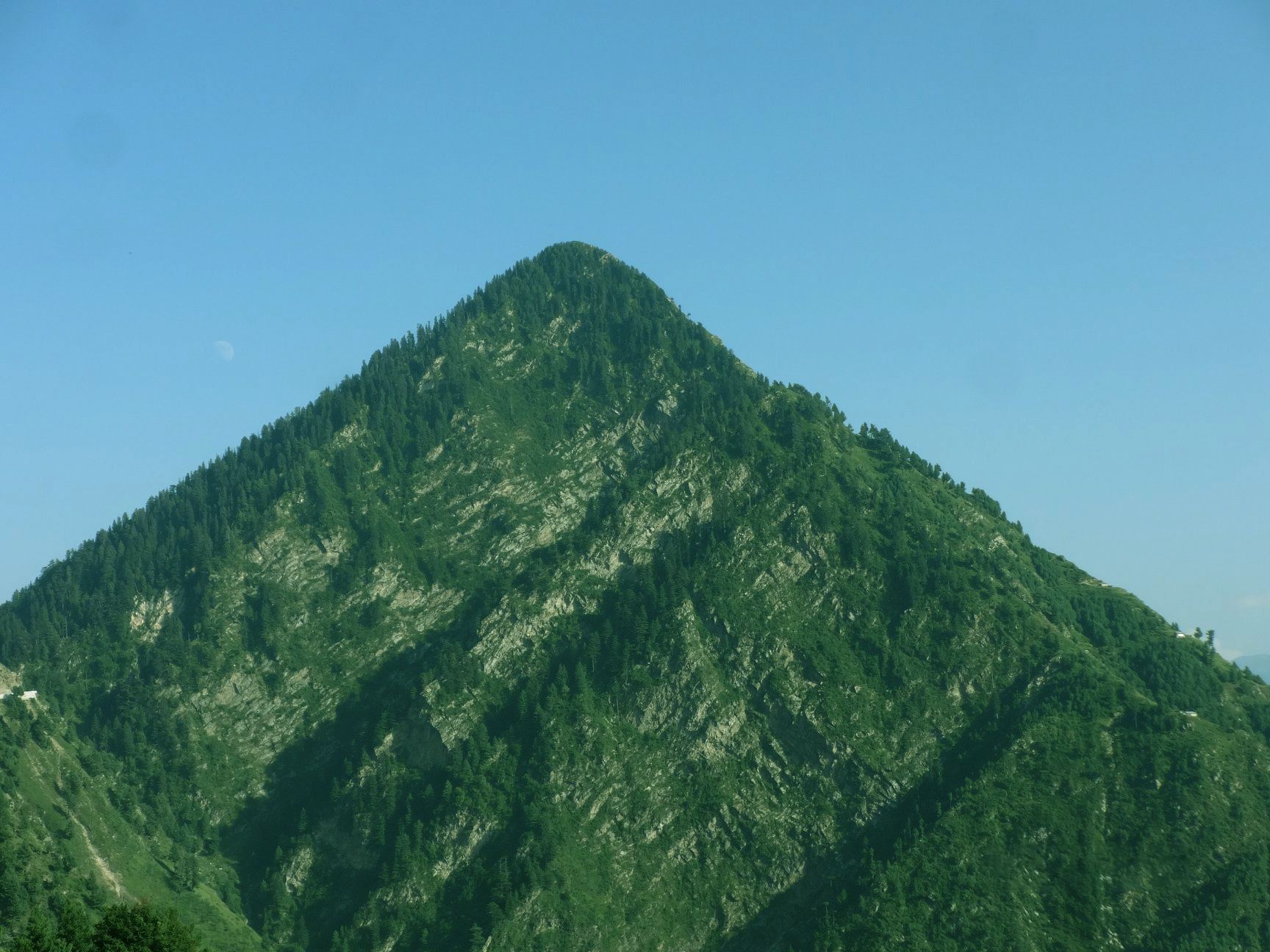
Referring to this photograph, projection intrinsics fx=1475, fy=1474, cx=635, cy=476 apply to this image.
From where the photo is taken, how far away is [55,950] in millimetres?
146125

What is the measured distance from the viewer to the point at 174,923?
160 m

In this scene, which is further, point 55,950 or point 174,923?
point 174,923

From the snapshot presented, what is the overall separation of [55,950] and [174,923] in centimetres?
1583
